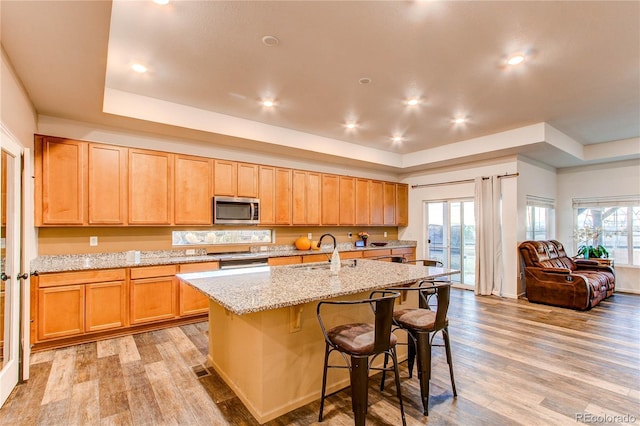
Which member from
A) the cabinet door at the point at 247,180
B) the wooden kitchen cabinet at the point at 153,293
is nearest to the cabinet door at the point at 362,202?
the cabinet door at the point at 247,180

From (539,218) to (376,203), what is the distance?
3.39 m

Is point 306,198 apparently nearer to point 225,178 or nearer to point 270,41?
point 225,178

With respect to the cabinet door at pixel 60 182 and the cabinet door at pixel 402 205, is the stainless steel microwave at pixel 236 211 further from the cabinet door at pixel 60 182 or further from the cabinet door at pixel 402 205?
the cabinet door at pixel 402 205

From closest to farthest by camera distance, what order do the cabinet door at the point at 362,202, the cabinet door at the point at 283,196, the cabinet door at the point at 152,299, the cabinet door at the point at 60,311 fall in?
the cabinet door at the point at 60,311 → the cabinet door at the point at 152,299 → the cabinet door at the point at 283,196 → the cabinet door at the point at 362,202

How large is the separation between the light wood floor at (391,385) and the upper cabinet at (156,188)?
60.2 inches

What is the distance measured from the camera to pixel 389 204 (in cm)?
728

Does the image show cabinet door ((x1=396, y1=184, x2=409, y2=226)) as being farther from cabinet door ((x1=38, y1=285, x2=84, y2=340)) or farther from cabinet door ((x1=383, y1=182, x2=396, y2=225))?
cabinet door ((x1=38, y1=285, x2=84, y2=340))

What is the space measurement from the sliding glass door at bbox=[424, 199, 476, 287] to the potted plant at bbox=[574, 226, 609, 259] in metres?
2.32

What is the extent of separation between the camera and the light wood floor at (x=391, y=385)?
222 centimetres

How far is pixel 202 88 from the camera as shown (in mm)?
3645

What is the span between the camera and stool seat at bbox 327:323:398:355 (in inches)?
76.2

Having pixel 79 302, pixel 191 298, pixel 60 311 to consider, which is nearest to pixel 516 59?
pixel 191 298

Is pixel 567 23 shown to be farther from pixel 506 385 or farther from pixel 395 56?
pixel 506 385

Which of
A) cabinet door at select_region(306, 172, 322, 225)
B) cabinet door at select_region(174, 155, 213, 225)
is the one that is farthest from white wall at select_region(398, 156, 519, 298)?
cabinet door at select_region(174, 155, 213, 225)
